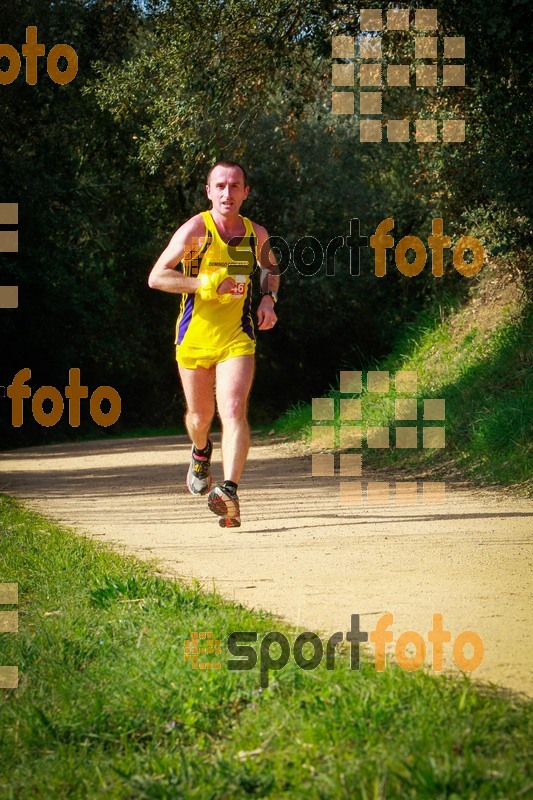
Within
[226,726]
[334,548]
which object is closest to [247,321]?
[334,548]

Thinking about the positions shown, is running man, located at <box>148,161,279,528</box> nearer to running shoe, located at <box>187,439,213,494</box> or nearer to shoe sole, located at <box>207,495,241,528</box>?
shoe sole, located at <box>207,495,241,528</box>

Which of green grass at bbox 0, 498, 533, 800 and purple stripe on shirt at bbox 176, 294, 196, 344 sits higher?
purple stripe on shirt at bbox 176, 294, 196, 344

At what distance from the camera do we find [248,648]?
380 cm

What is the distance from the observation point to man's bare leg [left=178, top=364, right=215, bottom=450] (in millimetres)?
7250

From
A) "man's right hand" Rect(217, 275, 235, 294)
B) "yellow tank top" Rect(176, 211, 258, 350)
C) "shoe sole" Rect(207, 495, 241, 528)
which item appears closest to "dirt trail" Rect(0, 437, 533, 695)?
"shoe sole" Rect(207, 495, 241, 528)

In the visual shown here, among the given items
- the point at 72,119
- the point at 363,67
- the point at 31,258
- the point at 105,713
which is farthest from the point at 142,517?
the point at 72,119

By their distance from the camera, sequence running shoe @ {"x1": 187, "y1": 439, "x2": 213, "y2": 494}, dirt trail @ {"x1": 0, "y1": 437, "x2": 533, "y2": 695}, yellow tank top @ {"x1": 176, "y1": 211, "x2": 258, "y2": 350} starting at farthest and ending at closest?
running shoe @ {"x1": 187, "y1": 439, "x2": 213, "y2": 494} < yellow tank top @ {"x1": 176, "y1": 211, "x2": 258, "y2": 350} < dirt trail @ {"x1": 0, "y1": 437, "x2": 533, "y2": 695}

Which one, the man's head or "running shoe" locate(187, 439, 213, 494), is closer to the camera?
the man's head

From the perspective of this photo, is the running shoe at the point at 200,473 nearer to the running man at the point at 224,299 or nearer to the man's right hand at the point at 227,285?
the running man at the point at 224,299

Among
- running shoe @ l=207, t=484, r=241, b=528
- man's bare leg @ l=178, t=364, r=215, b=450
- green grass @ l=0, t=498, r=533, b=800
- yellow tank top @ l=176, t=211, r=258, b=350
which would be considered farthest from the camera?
man's bare leg @ l=178, t=364, r=215, b=450

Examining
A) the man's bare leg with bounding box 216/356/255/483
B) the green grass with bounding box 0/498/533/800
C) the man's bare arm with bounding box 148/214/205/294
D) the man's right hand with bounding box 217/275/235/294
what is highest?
the man's bare arm with bounding box 148/214/205/294

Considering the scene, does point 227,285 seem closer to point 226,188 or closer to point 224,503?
point 226,188

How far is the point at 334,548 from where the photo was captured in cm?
634

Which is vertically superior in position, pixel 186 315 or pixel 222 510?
pixel 186 315
